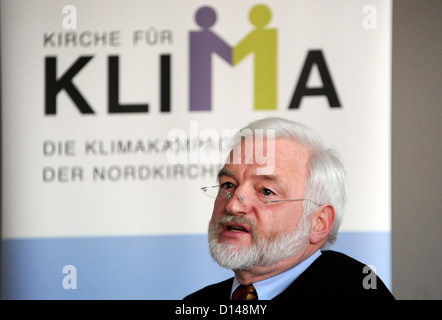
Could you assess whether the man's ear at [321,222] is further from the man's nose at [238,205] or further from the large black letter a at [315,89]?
the large black letter a at [315,89]

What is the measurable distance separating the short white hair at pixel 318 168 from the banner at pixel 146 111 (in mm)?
1200

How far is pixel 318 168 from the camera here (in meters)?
2.13

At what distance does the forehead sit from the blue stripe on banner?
1448mm

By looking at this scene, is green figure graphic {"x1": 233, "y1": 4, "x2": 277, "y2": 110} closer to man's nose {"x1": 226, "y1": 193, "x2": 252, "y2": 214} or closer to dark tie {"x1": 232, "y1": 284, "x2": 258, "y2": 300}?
man's nose {"x1": 226, "y1": 193, "x2": 252, "y2": 214}

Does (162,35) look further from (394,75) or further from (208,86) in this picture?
(394,75)

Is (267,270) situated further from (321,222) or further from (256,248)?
(321,222)

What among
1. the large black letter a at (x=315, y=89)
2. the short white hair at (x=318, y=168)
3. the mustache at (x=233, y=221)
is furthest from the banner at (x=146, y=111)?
the mustache at (x=233, y=221)

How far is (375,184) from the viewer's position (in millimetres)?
3326

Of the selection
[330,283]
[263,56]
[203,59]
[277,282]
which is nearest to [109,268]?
[203,59]

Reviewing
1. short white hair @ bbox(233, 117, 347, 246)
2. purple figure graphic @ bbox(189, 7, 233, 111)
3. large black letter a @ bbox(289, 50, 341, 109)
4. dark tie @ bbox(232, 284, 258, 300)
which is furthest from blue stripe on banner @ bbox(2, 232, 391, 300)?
short white hair @ bbox(233, 117, 347, 246)

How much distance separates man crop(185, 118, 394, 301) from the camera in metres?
2.07
